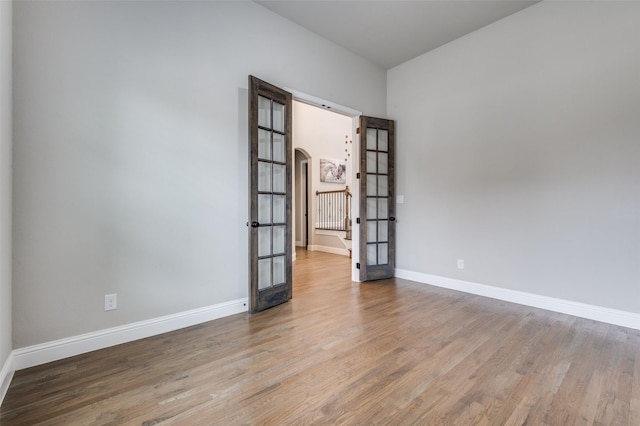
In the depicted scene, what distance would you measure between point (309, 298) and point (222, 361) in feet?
5.12

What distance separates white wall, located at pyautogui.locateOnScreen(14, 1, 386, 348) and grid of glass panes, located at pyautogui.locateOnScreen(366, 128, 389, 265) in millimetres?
1887

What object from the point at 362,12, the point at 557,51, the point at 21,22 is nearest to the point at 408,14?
the point at 362,12

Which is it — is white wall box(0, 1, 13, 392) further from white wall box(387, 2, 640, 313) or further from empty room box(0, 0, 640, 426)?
white wall box(387, 2, 640, 313)

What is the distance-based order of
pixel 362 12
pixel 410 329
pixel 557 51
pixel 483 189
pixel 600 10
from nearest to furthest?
pixel 410 329 < pixel 600 10 < pixel 557 51 < pixel 362 12 < pixel 483 189

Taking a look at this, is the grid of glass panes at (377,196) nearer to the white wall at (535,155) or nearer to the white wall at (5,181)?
the white wall at (535,155)

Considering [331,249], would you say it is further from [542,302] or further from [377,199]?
[542,302]

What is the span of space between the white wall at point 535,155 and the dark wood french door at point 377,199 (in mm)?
328

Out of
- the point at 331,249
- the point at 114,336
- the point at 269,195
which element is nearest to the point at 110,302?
the point at 114,336

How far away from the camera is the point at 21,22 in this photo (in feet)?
6.50

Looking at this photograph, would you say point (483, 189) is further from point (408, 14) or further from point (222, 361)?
point (222, 361)

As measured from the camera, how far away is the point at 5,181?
1.83 meters

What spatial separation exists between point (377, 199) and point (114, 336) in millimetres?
3582

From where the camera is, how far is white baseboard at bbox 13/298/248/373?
6.60 ft

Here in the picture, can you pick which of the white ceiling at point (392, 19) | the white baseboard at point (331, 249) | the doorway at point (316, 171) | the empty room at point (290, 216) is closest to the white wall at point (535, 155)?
the empty room at point (290, 216)
